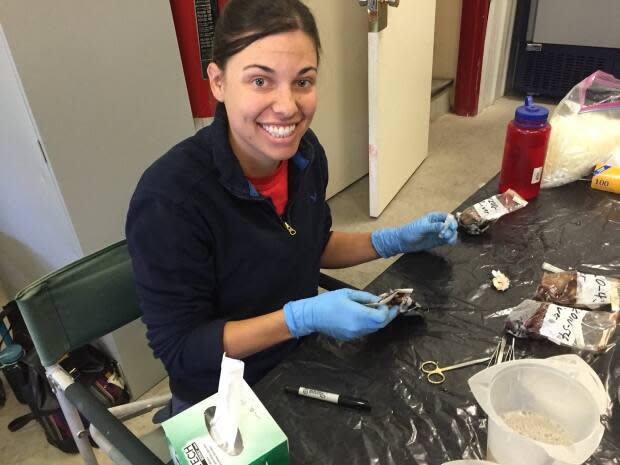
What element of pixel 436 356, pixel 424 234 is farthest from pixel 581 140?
pixel 436 356

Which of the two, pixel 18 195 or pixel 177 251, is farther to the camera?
pixel 18 195

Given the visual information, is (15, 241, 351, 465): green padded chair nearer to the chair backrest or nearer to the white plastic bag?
the chair backrest

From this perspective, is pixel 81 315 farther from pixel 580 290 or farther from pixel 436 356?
pixel 580 290

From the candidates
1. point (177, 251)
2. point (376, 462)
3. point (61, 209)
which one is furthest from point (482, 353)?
point (61, 209)

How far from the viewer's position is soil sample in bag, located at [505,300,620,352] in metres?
0.79

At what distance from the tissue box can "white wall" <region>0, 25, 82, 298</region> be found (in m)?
0.95

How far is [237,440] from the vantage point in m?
0.58

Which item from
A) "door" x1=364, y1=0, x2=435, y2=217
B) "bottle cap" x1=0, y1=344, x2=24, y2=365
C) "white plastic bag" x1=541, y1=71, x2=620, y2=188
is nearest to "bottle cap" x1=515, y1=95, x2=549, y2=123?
"white plastic bag" x1=541, y1=71, x2=620, y2=188

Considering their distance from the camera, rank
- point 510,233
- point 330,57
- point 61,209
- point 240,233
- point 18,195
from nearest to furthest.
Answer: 1. point 240,233
2. point 510,233
3. point 61,209
4. point 18,195
5. point 330,57

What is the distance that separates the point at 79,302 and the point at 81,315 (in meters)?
0.03

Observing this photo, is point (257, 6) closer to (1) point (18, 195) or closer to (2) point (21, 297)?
(2) point (21, 297)

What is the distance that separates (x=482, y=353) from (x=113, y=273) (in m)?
0.66

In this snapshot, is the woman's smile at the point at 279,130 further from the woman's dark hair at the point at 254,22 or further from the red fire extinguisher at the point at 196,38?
the red fire extinguisher at the point at 196,38

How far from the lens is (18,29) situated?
1.13 m
